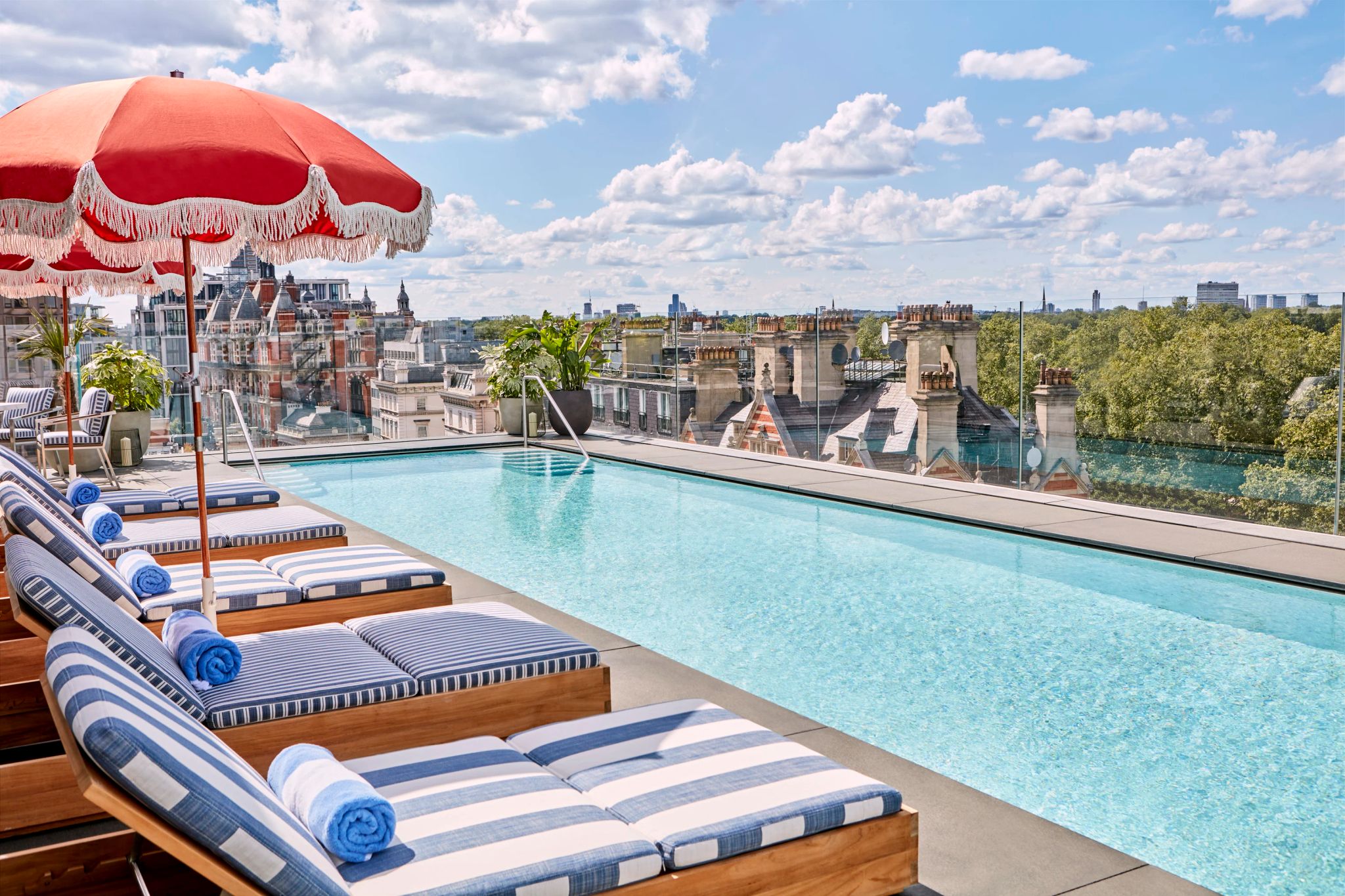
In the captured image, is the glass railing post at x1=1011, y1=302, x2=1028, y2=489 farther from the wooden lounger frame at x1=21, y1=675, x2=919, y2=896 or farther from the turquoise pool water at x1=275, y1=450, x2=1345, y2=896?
the wooden lounger frame at x1=21, y1=675, x2=919, y2=896

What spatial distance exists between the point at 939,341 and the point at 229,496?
6.17 metres

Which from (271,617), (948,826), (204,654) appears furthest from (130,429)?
(948,826)

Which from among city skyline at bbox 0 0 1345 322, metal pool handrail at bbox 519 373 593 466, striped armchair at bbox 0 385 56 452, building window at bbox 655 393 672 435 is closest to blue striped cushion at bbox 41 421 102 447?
striped armchair at bbox 0 385 56 452


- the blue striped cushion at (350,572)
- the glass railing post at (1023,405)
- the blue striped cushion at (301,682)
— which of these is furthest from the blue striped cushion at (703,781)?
the glass railing post at (1023,405)

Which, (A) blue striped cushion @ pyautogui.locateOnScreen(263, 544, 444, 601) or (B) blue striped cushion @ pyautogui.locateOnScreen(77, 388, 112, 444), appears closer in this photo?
(A) blue striped cushion @ pyautogui.locateOnScreen(263, 544, 444, 601)

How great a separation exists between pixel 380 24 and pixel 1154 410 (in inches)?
472

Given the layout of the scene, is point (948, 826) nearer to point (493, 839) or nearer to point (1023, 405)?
point (493, 839)

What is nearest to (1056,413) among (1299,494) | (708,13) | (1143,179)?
(1299,494)

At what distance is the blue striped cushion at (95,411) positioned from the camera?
32.9 feet

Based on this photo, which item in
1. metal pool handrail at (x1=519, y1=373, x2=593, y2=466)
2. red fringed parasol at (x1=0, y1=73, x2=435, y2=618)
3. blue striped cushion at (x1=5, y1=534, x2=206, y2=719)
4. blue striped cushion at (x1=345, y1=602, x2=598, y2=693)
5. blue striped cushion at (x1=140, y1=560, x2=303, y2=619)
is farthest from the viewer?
metal pool handrail at (x1=519, y1=373, x2=593, y2=466)

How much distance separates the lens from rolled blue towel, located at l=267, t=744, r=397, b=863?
2.10 meters

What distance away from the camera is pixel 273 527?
5.87m

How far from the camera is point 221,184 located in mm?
3336

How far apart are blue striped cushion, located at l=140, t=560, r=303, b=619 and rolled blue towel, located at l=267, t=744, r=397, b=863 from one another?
209 cm
